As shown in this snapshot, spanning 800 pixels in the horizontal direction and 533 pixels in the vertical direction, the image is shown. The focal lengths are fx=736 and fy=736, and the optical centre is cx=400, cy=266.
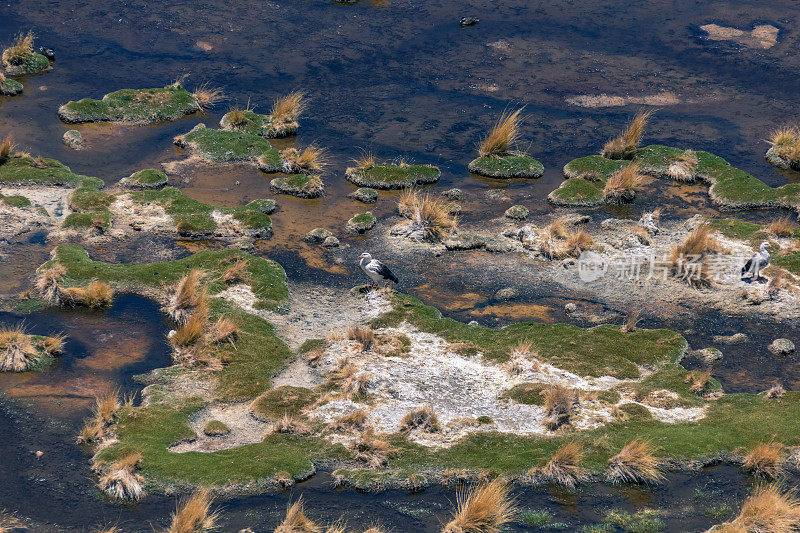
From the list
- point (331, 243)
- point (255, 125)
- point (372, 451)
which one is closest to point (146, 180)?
point (255, 125)

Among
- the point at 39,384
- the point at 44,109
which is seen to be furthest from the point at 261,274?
the point at 44,109

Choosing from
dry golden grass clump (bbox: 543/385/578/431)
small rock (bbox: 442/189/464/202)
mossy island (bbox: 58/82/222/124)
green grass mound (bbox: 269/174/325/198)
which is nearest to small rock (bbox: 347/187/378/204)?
green grass mound (bbox: 269/174/325/198)

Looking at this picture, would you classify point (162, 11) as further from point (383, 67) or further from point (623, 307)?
point (623, 307)

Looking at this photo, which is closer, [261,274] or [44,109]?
[261,274]

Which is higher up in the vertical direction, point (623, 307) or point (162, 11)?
point (162, 11)

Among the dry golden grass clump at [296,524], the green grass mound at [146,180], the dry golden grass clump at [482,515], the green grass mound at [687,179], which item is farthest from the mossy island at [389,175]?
the dry golden grass clump at [296,524]
